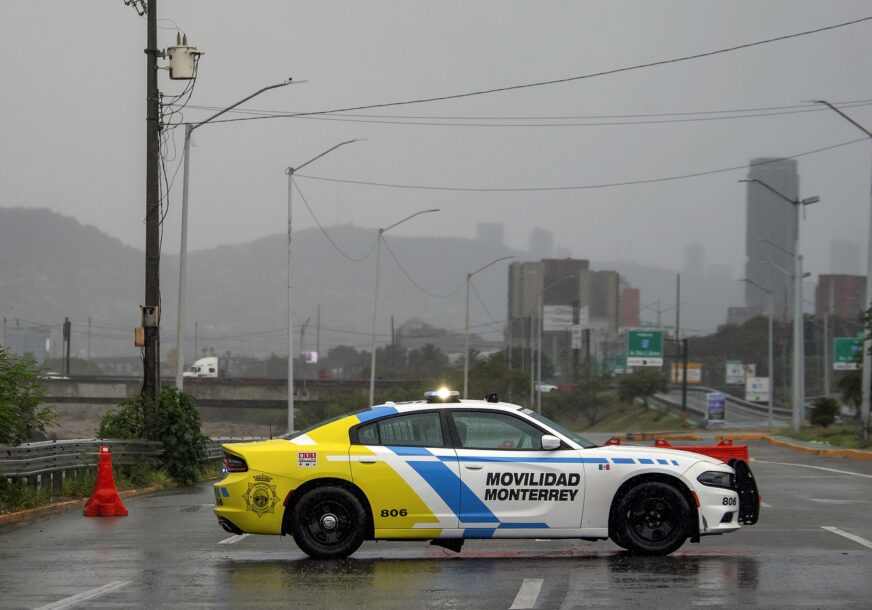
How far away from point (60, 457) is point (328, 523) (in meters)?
10.0

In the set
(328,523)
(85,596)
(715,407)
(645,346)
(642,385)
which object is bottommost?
(715,407)

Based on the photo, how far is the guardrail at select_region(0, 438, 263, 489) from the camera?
19.2 meters

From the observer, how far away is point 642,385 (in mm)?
118812

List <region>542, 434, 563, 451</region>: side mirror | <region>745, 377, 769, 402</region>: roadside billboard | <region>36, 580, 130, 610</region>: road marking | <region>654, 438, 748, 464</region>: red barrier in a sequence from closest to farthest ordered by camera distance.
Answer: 1. <region>36, 580, 130, 610</region>: road marking
2. <region>542, 434, 563, 451</region>: side mirror
3. <region>654, 438, 748, 464</region>: red barrier
4. <region>745, 377, 769, 402</region>: roadside billboard

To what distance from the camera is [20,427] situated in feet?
64.4

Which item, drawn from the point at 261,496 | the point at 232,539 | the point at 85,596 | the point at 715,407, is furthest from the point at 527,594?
the point at 715,407

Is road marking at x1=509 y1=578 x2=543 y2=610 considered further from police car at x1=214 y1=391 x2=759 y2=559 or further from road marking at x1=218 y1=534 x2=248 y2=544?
road marking at x1=218 y1=534 x2=248 y2=544

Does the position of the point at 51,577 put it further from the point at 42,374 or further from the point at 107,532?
the point at 42,374

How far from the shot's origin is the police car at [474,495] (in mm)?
12492

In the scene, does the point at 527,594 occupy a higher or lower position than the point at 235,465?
lower

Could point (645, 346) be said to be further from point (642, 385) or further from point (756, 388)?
point (756, 388)

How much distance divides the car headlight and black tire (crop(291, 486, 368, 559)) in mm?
3173

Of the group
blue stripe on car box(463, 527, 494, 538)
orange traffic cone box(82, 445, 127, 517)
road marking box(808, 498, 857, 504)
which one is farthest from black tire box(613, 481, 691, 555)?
orange traffic cone box(82, 445, 127, 517)

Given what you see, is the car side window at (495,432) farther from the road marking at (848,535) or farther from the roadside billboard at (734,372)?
the roadside billboard at (734,372)
